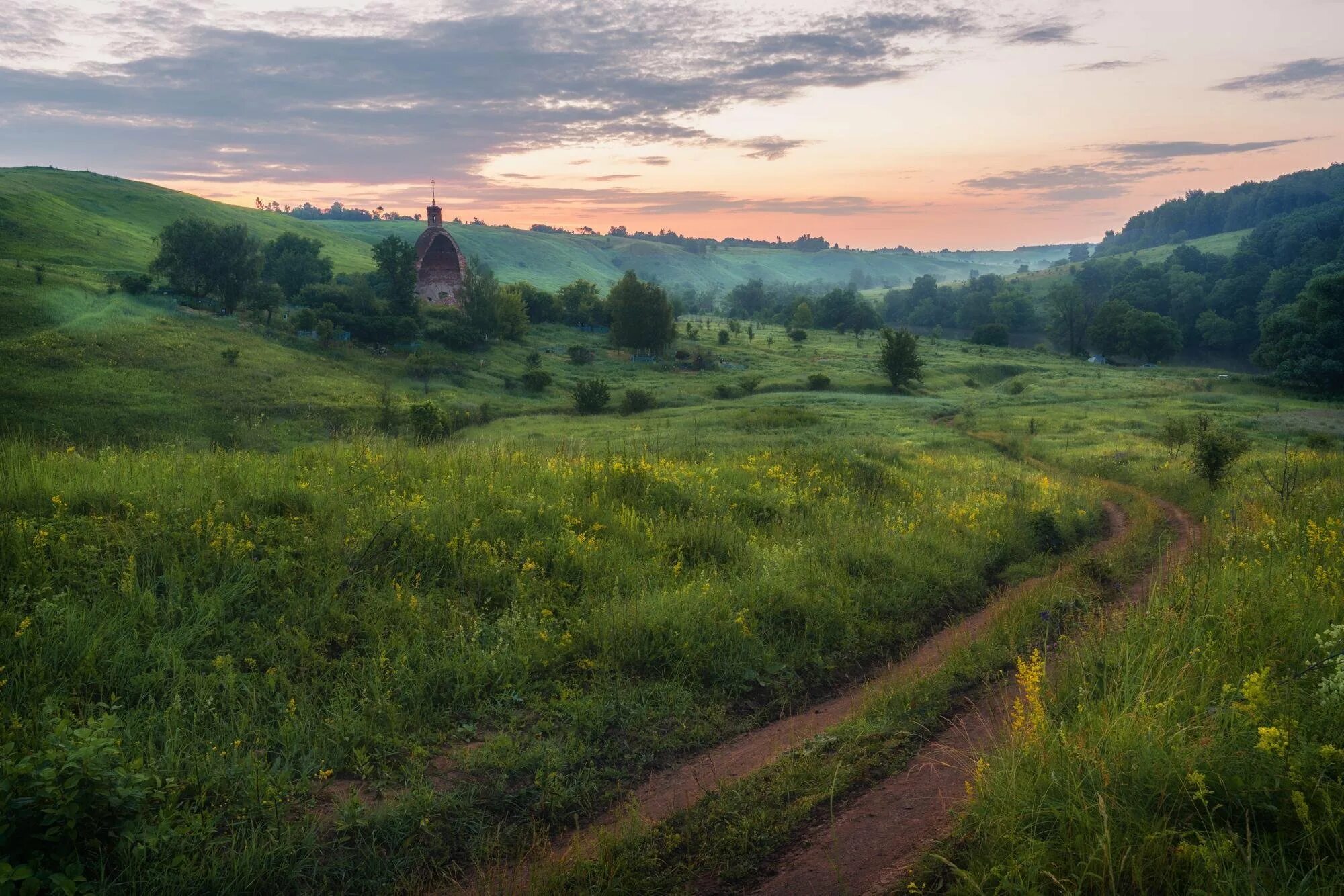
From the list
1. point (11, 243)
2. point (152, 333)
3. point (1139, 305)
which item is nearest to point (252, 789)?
point (152, 333)

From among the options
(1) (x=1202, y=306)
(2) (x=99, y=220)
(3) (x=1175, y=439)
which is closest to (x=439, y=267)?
(2) (x=99, y=220)

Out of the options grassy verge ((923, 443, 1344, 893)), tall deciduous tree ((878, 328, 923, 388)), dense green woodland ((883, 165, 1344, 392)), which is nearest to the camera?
grassy verge ((923, 443, 1344, 893))

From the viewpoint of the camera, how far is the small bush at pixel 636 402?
44834 mm

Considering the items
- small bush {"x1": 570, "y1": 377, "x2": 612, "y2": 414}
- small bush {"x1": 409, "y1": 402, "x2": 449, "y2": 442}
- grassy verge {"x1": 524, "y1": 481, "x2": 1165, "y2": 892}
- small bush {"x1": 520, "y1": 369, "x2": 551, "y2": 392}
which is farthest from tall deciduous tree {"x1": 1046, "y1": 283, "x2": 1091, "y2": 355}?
grassy verge {"x1": 524, "y1": 481, "x2": 1165, "y2": 892}

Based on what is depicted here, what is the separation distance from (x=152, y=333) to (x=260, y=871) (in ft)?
166

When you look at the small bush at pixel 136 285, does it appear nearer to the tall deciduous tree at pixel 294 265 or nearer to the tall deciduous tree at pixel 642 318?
the tall deciduous tree at pixel 294 265

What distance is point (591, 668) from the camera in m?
6.53

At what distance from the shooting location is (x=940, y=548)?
10.4 metres

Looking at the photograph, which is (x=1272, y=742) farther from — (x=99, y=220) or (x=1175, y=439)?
(x=99, y=220)

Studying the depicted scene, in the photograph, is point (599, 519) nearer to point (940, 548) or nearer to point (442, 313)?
point (940, 548)

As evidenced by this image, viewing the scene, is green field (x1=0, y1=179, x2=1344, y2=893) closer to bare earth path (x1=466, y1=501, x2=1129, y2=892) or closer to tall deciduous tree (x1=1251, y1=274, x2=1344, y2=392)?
bare earth path (x1=466, y1=501, x2=1129, y2=892)

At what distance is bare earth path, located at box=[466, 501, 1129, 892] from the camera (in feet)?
14.4

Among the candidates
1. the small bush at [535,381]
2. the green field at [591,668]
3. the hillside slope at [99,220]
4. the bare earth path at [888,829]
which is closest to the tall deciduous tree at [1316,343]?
the green field at [591,668]

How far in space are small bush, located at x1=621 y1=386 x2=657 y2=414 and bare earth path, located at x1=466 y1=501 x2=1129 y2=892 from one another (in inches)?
1469
